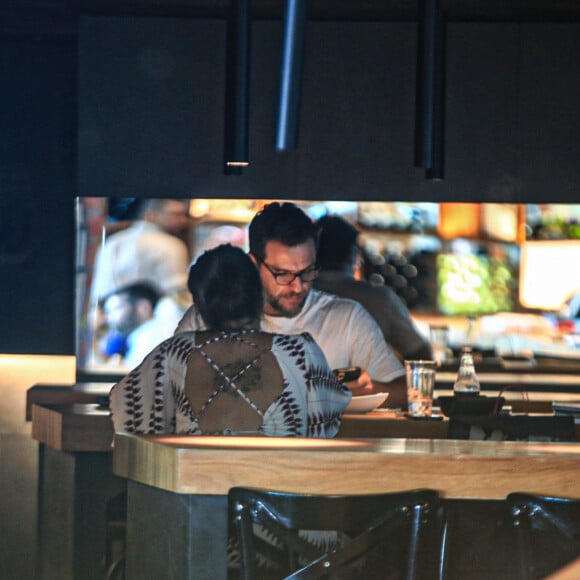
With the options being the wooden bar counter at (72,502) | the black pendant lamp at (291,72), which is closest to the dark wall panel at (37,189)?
the wooden bar counter at (72,502)

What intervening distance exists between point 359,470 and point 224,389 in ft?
2.28

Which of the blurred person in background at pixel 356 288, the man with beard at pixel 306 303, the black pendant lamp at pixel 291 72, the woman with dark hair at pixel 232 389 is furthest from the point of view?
the blurred person in background at pixel 356 288

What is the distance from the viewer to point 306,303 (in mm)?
4469

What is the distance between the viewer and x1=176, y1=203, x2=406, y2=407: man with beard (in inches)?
166

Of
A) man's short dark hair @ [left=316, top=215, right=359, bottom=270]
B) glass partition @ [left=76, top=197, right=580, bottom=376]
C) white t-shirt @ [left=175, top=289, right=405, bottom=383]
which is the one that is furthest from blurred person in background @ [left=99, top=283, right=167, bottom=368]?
white t-shirt @ [left=175, top=289, right=405, bottom=383]

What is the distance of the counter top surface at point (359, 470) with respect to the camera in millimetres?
1771

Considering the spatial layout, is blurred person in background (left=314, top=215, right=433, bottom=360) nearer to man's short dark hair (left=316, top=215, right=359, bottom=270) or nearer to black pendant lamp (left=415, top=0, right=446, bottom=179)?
man's short dark hair (left=316, top=215, right=359, bottom=270)

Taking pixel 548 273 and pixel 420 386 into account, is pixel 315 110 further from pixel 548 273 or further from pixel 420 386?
pixel 420 386

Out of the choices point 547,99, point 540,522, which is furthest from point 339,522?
point 547,99

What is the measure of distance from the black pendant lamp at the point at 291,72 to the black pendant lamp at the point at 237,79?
36 centimetres

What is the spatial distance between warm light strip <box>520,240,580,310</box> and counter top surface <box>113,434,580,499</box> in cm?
356

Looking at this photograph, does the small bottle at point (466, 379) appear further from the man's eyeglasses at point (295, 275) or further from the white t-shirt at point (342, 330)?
the man's eyeglasses at point (295, 275)

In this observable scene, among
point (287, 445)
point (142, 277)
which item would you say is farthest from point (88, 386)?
point (287, 445)

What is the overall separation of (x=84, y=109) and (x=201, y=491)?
3.80 m
